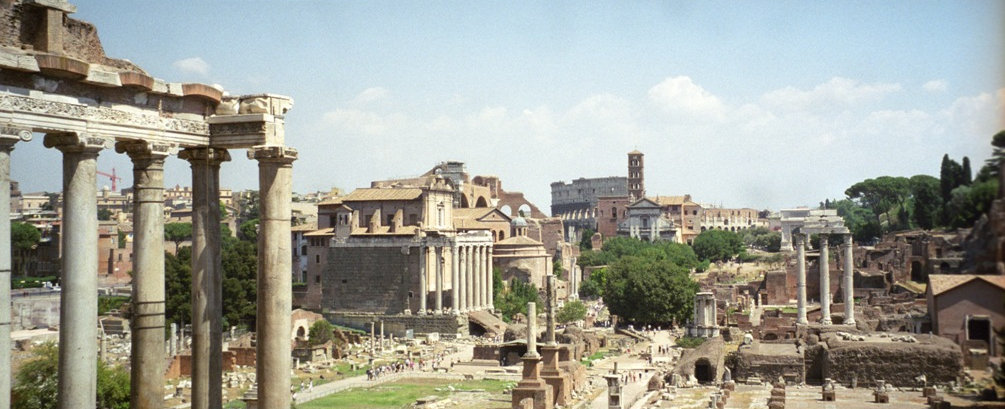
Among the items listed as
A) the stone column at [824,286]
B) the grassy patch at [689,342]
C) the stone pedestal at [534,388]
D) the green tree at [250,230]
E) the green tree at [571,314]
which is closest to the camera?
the stone pedestal at [534,388]

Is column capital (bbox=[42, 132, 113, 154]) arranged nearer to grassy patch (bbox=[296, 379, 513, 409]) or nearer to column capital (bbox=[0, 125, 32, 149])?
column capital (bbox=[0, 125, 32, 149])

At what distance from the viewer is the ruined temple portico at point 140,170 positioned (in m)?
10.9

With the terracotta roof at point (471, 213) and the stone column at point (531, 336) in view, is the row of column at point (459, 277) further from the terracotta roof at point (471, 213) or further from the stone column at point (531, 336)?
the stone column at point (531, 336)

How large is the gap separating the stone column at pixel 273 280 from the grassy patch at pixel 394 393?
2314 cm

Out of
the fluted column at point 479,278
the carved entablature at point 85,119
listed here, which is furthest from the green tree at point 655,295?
the carved entablature at point 85,119

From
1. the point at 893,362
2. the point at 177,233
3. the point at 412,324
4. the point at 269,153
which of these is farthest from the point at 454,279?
the point at 269,153

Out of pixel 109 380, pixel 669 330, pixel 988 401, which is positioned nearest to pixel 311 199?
pixel 669 330

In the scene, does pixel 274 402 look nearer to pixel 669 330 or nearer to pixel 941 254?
pixel 941 254

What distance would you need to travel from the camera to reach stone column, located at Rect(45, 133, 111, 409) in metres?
11.2

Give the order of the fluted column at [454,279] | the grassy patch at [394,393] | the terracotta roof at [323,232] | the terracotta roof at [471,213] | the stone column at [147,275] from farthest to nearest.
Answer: the terracotta roof at [471,213], the terracotta roof at [323,232], the fluted column at [454,279], the grassy patch at [394,393], the stone column at [147,275]

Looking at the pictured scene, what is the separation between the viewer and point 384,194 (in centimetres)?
7288

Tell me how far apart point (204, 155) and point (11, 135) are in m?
3.12

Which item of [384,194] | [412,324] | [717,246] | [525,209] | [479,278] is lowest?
[412,324]

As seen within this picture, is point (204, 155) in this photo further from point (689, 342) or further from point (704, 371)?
point (689, 342)
